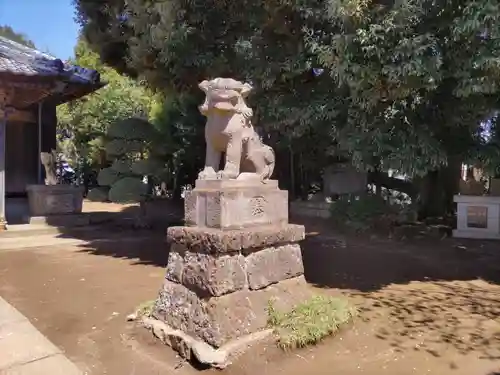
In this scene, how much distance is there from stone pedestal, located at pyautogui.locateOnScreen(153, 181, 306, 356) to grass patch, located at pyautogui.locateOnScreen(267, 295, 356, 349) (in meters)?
0.10

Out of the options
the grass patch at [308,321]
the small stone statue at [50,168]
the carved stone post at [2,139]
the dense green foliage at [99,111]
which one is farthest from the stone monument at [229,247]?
the dense green foliage at [99,111]

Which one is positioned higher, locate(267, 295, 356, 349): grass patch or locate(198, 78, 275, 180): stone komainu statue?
locate(198, 78, 275, 180): stone komainu statue

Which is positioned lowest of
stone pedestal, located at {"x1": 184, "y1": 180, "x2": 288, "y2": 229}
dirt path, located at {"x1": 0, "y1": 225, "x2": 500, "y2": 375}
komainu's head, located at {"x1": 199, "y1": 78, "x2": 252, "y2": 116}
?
dirt path, located at {"x1": 0, "y1": 225, "x2": 500, "y2": 375}

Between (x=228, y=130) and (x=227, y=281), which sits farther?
(x=228, y=130)

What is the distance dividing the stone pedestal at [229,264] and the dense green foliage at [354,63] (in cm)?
198

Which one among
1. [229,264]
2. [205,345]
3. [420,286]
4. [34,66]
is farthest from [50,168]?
[420,286]

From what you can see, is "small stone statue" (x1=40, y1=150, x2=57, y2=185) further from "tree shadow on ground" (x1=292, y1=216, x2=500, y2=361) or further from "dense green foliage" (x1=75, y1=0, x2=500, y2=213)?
"tree shadow on ground" (x1=292, y1=216, x2=500, y2=361)

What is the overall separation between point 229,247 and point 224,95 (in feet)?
4.60

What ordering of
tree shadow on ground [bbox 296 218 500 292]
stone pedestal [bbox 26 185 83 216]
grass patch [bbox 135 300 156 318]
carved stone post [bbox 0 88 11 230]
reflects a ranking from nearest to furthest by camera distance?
grass patch [bbox 135 300 156 318] < tree shadow on ground [bbox 296 218 500 292] < carved stone post [bbox 0 88 11 230] < stone pedestal [bbox 26 185 83 216]

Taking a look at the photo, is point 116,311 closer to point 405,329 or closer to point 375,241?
point 405,329

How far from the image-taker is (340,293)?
208 inches

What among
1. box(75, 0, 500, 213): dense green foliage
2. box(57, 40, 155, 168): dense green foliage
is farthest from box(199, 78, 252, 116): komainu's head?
box(57, 40, 155, 168): dense green foliage

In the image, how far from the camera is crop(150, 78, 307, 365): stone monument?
371cm

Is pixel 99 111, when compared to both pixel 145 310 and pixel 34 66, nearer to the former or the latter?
pixel 34 66
